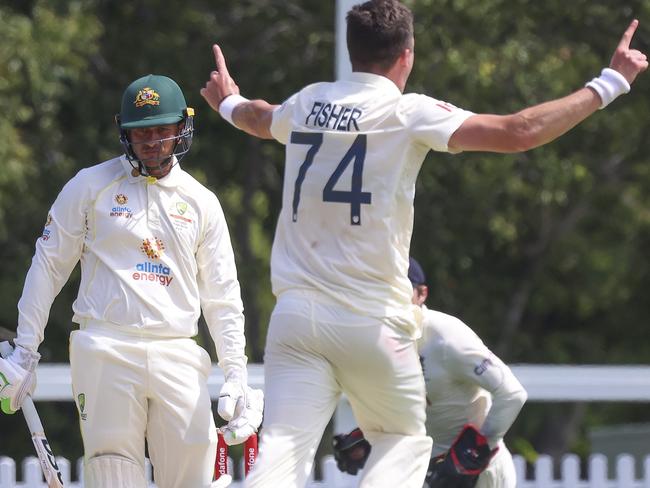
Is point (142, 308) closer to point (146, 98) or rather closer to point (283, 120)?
point (146, 98)

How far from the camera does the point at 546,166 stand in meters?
13.6

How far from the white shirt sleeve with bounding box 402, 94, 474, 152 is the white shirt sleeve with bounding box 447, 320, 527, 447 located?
1560 millimetres

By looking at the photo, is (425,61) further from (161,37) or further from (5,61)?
(5,61)

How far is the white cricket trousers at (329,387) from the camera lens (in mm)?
4566

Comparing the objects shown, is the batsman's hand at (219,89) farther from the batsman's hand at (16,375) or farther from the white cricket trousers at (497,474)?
the white cricket trousers at (497,474)

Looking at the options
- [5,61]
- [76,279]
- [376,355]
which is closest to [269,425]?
[376,355]

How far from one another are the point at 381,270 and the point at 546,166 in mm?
9134

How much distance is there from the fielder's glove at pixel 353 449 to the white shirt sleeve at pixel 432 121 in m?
1.97

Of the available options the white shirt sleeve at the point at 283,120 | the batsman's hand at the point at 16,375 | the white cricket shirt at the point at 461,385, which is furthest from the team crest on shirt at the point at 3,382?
the white cricket shirt at the point at 461,385

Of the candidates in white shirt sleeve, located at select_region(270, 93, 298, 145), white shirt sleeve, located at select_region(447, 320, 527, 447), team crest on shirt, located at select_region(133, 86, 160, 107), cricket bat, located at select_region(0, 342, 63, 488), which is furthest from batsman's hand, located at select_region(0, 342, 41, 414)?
white shirt sleeve, located at select_region(447, 320, 527, 447)

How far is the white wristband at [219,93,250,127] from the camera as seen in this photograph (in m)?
5.33

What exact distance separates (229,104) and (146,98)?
0.30 metres

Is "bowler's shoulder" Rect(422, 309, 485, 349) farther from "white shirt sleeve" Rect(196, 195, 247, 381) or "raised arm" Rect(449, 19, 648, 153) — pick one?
"raised arm" Rect(449, 19, 648, 153)

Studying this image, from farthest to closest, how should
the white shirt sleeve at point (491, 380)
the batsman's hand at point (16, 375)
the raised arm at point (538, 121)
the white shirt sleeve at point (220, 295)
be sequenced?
1. the white shirt sleeve at point (491, 380)
2. the white shirt sleeve at point (220, 295)
3. the batsman's hand at point (16, 375)
4. the raised arm at point (538, 121)
